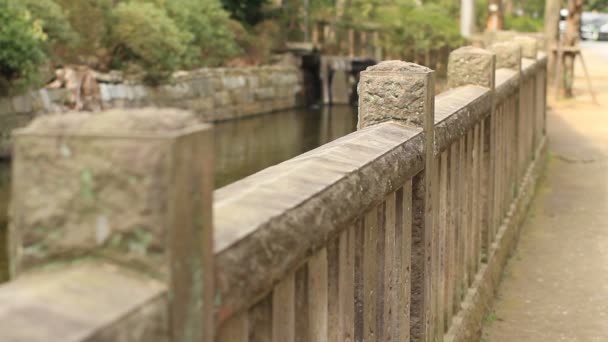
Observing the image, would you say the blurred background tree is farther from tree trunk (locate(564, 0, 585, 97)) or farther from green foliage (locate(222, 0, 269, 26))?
tree trunk (locate(564, 0, 585, 97))

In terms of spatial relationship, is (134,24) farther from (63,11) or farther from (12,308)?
(12,308)

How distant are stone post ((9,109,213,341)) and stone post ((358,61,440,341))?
2.00m

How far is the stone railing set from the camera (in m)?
1.48

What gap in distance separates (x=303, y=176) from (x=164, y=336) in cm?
92

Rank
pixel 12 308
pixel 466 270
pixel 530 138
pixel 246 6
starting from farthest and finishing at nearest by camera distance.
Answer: pixel 246 6 < pixel 530 138 < pixel 466 270 < pixel 12 308

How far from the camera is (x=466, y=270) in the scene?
4984mm

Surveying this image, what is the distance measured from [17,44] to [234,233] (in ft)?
44.2

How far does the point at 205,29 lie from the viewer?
2411 cm

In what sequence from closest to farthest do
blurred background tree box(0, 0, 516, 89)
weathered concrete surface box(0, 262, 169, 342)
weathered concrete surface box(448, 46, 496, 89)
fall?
weathered concrete surface box(0, 262, 169, 342) < weathered concrete surface box(448, 46, 496, 89) < blurred background tree box(0, 0, 516, 89)

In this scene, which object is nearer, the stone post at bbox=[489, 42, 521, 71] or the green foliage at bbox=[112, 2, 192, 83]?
the stone post at bbox=[489, 42, 521, 71]

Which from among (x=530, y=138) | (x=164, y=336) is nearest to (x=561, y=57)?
(x=530, y=138)

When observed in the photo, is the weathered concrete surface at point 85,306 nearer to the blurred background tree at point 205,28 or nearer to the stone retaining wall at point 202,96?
the blurred background tree at point 205,28

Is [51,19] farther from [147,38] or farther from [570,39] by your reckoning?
[570,39]

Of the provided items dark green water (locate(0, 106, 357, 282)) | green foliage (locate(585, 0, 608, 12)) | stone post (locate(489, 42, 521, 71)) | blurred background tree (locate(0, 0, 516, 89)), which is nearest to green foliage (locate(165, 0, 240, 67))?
blurred background tree (locate(0, 0, 516, 89))
